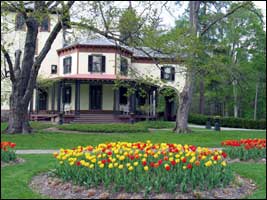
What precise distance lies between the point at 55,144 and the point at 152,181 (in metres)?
11.4

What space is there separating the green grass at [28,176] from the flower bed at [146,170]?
0.73 m

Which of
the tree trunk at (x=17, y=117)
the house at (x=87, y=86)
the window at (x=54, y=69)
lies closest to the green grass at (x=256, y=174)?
the tree trunk at (x=17, y=117)

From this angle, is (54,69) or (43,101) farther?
(43,101)

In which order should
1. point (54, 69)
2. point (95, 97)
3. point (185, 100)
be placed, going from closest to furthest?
point (185, 100)
point (95, 97)
point (54, 69)

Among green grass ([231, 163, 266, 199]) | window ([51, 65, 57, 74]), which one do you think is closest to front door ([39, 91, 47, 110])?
window ([51, 65, 57, 74])

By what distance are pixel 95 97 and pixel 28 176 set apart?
2926cm

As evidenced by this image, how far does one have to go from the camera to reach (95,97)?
38.4 meters

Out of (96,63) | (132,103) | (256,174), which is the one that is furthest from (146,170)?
(96,63)

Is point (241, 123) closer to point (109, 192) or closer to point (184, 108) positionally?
point (184, 108)

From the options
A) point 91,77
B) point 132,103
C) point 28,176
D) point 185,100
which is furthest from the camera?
point 132,103

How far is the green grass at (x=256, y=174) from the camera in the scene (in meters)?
7.89

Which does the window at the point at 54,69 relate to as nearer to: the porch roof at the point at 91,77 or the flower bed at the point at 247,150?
the porch roof at the point at 91,77

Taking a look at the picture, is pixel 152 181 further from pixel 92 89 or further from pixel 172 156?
pixel 92 89

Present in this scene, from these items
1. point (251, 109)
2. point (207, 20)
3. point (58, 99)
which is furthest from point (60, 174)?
point (251, 109)
